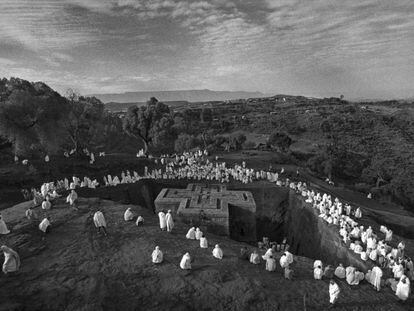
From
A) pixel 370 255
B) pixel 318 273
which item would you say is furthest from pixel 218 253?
pixel 370 255

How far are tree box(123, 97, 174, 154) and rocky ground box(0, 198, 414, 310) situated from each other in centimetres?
2531

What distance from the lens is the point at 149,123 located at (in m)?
41.1

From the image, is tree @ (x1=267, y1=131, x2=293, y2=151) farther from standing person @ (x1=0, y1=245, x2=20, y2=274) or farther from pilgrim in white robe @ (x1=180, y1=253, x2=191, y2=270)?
standing person @ (x1=0, y1=245, x2=20, y2=274)

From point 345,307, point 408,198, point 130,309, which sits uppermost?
point 130,309

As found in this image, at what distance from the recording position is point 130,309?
10789mm

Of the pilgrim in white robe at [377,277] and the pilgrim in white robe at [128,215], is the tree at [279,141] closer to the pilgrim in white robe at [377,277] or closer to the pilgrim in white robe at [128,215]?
the pilgrim in white robe at [128,215]

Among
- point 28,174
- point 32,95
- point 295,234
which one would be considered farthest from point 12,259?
point 32,95

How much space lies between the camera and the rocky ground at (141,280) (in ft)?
36.2

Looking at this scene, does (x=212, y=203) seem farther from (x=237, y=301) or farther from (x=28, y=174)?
(x=28, y=174)

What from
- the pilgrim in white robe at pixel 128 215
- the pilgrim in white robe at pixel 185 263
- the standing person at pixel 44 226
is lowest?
the pilgrim in white robe at pixel 185 263

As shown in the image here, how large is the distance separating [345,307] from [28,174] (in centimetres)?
2469

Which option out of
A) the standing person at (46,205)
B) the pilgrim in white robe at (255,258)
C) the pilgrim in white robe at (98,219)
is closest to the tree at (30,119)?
the standing person at (46,205)

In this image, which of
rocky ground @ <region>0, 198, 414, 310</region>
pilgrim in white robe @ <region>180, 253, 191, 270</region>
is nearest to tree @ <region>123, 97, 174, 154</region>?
rocky ground @ <region>0, 198, 414, 310</region>

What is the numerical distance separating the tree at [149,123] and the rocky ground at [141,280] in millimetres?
25305
